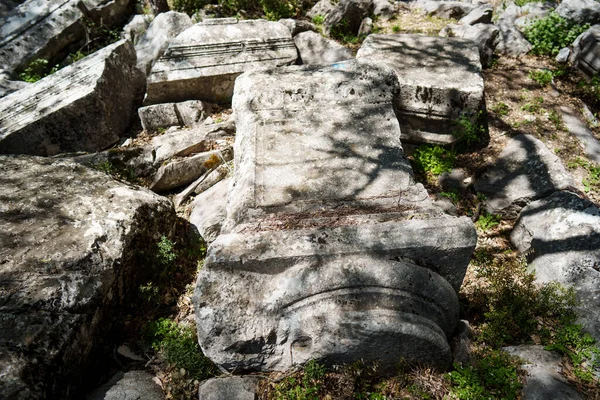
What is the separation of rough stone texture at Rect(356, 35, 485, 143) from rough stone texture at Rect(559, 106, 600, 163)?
98 centimetres

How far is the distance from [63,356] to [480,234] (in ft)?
11.2

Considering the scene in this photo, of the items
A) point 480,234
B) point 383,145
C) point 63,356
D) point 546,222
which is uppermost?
point 383,145

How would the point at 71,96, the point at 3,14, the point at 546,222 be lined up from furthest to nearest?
the point at 3,14
the point at 71,96
the point at 546,222

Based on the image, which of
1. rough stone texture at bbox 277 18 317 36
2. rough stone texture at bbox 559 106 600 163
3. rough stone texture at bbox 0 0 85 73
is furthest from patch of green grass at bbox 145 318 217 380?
rough stone texture at bbox 0 0 85 73

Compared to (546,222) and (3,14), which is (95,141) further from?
(546,222)

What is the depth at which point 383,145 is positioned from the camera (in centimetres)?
359

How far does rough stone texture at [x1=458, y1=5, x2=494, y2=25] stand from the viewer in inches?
241

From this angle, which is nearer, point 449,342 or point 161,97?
point 449,342

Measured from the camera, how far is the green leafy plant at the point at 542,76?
5.08 metres

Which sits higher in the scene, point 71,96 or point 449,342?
point 71,96

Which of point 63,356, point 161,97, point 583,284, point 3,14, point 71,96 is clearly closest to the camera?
point 63,356

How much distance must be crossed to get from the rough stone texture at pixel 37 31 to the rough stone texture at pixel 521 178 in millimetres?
6356

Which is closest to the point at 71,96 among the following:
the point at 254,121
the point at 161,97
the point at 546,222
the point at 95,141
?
the point at 95,141

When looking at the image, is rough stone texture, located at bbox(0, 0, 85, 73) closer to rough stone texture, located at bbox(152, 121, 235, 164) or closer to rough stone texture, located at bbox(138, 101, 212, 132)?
rough stone texture, located at bbox(138, 101, 212, 132)
